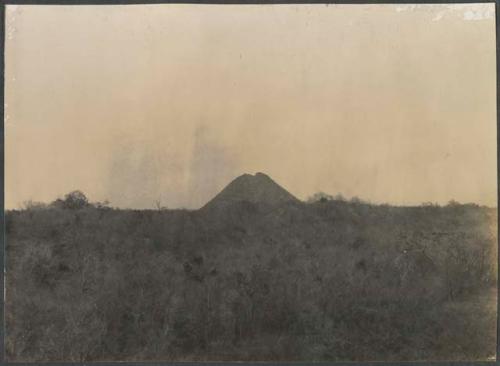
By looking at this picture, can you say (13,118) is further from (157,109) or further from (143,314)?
(143,314)

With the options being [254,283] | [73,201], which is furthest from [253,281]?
[73,201]

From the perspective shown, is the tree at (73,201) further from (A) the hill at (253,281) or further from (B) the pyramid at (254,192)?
(B) the pyramid at (254,192)

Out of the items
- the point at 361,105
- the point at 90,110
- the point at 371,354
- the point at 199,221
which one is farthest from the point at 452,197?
the point at 90,110

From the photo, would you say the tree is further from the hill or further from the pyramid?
the pyramid

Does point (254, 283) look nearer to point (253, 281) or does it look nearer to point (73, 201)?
point (253, 281)

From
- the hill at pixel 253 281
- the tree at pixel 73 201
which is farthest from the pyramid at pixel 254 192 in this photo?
the tree at pixel 73 201

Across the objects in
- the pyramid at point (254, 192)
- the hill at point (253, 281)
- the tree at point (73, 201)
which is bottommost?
the hill at point (253, 281)

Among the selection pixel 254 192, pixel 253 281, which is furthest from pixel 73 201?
pixel 253 281

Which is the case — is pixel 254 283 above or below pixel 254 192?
below
